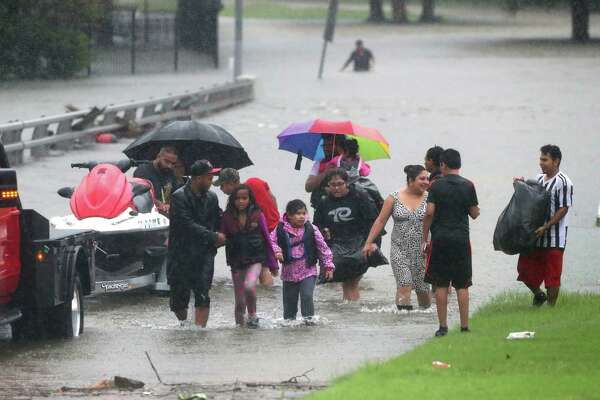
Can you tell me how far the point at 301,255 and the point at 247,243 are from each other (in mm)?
523

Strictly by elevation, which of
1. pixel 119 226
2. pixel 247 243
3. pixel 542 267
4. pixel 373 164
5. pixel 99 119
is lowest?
pixel 373 164

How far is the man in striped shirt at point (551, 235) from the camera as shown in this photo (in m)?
13.9

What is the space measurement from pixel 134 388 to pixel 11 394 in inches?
31.1

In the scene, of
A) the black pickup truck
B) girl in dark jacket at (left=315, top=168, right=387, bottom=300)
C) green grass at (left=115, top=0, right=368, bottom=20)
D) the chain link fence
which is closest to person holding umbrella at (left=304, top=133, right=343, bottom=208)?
girl in dark jacket at (left=315, top=168, right=387, bottom=300)

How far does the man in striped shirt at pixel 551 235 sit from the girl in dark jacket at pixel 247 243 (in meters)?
2.35

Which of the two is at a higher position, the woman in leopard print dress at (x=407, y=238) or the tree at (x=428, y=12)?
the woman in leopard print dress at (x=407, y=238)

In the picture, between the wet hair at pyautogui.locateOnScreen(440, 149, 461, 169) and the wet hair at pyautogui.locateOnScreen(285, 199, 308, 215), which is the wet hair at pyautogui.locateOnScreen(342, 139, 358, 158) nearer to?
the wet hair at pyautogui.locateOnScreen(285, 199, 308, 215)

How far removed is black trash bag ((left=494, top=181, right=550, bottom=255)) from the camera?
1369cm

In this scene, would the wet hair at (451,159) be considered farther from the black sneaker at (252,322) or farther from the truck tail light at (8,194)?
the truck tail light at (8,194)

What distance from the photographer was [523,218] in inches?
539

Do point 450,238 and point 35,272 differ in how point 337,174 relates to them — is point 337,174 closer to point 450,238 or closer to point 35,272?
point 450,238

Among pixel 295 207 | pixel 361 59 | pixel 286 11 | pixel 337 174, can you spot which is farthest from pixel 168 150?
pixel 286 11

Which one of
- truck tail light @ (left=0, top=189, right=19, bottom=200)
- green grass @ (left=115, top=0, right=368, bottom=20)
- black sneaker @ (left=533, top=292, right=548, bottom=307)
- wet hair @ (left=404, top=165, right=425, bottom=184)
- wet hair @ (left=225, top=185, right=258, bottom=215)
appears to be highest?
truck tail light @ (left=0, top=189, right=19, bottom=200)

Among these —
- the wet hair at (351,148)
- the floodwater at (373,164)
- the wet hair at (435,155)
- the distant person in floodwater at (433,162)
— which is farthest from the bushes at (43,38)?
the wet hair at (435,155)
